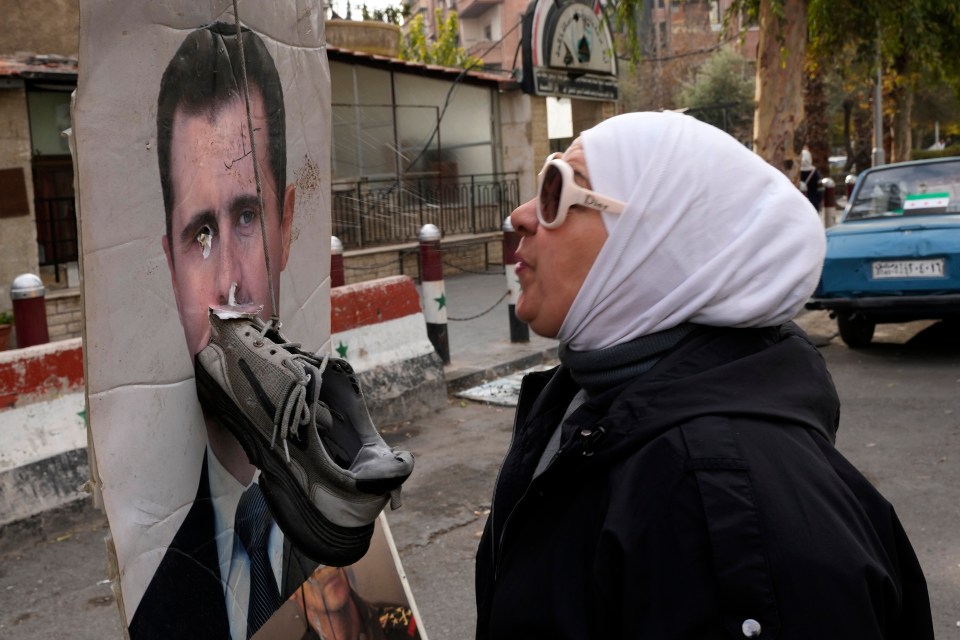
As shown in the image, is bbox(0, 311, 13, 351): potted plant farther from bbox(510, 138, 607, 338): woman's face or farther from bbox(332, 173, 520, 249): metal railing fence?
bbox(510, 138, 607, 338): woman's face

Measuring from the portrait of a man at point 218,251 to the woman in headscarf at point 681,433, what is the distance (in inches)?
27.6

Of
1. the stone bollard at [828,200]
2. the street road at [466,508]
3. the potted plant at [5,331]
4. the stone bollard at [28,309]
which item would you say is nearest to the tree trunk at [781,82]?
the street road at [466,508]

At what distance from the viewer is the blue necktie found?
2.23 m

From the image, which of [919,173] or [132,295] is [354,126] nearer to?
[919,173]

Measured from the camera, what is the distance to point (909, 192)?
9133 mm

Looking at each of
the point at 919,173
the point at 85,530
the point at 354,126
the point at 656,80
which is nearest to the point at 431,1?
the point at 656,80

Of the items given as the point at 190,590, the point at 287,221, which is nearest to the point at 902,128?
the point at 287,221

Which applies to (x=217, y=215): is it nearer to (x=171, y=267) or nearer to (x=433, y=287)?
(x=171, y=267)

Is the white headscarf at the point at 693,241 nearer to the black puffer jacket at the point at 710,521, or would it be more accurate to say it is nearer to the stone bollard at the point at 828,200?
the black puffer jacket at the point at 710,521

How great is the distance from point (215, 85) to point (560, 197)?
2.81 feet

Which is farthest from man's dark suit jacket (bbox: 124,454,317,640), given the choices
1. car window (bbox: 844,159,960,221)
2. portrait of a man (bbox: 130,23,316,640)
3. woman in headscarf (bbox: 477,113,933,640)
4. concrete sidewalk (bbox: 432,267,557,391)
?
car window (bbox: 844,159,960,221)

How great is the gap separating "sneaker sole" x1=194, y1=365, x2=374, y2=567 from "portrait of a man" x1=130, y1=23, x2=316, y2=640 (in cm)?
10

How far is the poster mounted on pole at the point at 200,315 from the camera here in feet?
5.91

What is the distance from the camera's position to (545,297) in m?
1.60
